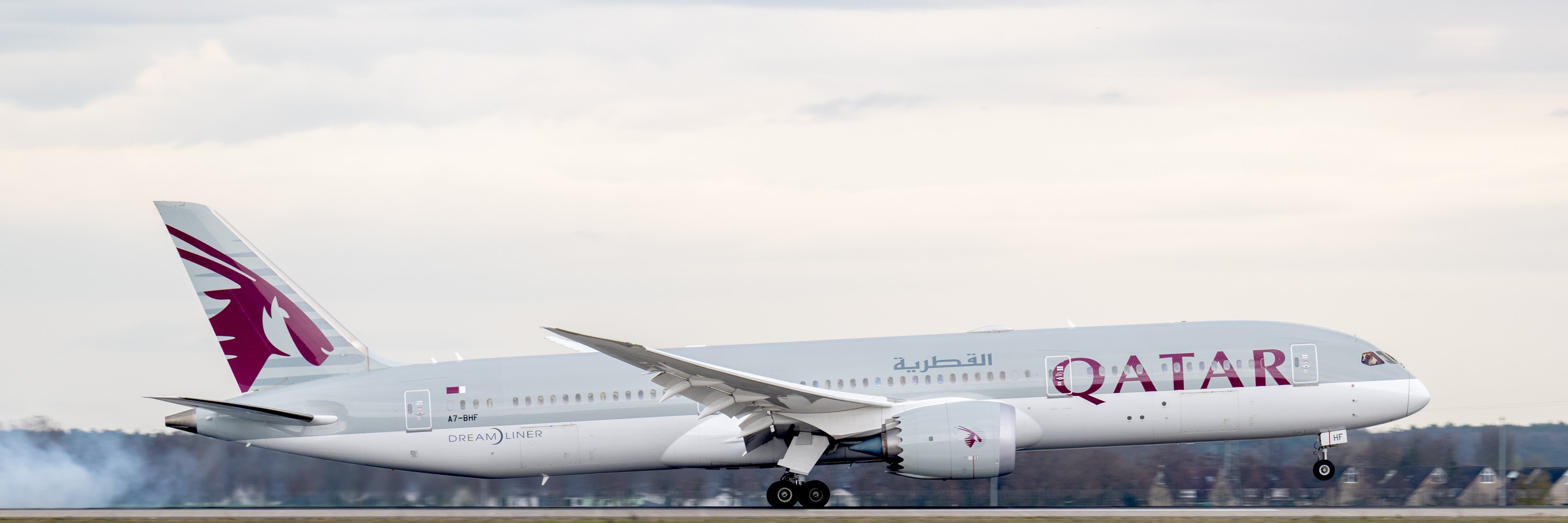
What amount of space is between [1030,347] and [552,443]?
31.5 ft

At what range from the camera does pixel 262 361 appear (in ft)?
103

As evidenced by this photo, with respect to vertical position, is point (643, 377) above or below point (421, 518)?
above

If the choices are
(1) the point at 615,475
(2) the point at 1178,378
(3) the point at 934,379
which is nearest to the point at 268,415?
(1) the point at 615,475

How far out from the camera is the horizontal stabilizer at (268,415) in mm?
29703

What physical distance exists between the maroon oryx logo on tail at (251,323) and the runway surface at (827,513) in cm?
319

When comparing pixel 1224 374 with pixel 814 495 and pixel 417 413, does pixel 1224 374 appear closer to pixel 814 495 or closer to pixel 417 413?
pixel 814 495

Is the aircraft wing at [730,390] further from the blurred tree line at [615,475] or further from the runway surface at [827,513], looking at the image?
the blurred tree line at [615,475]

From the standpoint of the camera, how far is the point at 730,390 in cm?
2792

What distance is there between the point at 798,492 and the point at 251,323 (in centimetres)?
1194

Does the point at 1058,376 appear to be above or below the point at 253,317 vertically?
below

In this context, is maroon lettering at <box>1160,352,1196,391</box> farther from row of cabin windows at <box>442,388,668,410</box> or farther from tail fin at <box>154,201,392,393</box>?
tail fin at <box>154,201,392,393</box>

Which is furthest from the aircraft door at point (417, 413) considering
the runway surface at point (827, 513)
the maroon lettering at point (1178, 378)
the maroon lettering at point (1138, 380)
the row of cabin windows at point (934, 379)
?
the maroon lettering at point (1178, 378)

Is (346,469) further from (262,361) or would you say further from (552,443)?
(552,443)

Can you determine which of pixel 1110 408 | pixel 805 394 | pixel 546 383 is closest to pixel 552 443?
pixel 546 383
